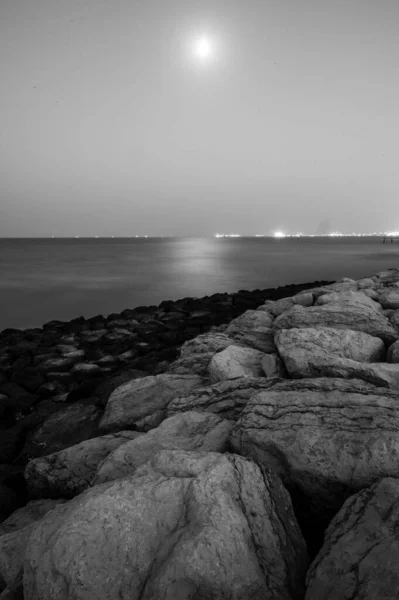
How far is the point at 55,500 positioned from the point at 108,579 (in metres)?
2.37

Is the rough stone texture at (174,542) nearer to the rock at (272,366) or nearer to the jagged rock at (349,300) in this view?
the rock at (272,366)

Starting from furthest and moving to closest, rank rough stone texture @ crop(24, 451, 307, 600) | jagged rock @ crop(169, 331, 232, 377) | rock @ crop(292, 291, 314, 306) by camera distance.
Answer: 1. rock @ crop(292, 291, 314, 306)
2. jagged rock @ crop(169, 331, 232, 377)
3. rough stone texture @ crop(24, 451, 307, 600)

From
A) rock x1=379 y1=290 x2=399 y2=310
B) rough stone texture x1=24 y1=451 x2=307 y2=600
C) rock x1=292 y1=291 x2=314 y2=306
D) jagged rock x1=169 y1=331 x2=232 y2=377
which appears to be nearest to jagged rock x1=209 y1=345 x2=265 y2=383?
jagged rock x1=169 y1=331 x2=232 y2=377

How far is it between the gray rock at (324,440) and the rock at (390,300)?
598 centimetres

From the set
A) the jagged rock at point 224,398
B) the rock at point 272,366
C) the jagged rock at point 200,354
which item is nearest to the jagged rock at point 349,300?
the jagged rock at point 200,354

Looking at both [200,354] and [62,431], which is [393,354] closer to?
[200,354]

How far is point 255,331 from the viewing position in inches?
323

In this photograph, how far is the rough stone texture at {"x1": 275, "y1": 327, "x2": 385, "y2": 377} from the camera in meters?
5.39

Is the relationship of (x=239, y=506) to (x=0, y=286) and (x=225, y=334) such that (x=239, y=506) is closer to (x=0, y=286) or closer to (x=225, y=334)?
(x=225, y=334)

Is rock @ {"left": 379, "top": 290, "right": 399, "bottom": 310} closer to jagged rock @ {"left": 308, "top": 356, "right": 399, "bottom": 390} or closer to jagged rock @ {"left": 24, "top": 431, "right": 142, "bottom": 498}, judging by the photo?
jagged rock @ {"left": 308, "top": 356, "right": 399, "bottom": 390}

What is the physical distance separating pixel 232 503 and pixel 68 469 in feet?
8.55

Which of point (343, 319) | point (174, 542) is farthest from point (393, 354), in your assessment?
point (174, 542)

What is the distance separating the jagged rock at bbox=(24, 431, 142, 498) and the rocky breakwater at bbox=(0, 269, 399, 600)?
0.06ft

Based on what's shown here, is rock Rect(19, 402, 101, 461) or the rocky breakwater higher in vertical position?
the rocky breakwater
